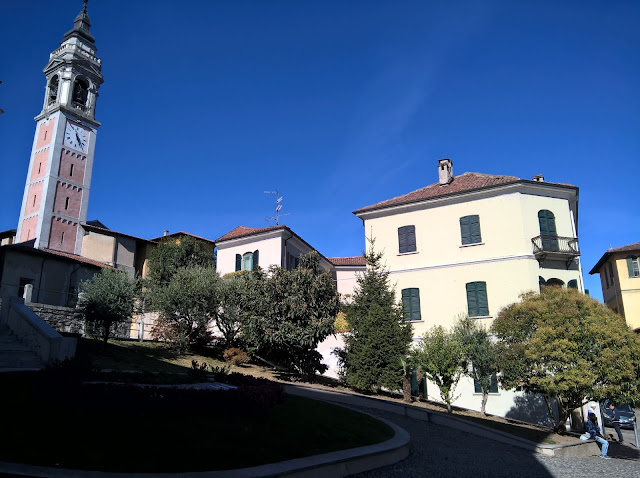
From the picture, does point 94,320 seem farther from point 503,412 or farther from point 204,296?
point 503,412

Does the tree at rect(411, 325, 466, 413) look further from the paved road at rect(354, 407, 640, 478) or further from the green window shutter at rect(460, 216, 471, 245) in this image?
the green window shutter at rect(460, 216, 471, 245)

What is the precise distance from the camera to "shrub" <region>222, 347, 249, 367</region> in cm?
2138

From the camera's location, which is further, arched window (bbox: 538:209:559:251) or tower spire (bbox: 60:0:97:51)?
tower spire (bbox: 60:0:97:51)

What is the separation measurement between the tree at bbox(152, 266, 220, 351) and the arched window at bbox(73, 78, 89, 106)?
30.8m

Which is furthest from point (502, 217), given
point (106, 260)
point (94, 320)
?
point (106, 260)

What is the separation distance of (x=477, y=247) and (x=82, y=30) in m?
45.1

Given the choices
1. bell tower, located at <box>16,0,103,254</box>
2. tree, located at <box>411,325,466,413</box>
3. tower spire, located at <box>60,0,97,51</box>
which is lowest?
tree, located at <box>411,325,466,413</box>

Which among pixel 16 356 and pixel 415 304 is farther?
pixel 415 304

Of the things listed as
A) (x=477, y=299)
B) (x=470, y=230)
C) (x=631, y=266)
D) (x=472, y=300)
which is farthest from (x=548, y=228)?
(x=631, y=266)

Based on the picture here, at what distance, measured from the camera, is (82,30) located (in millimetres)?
48375

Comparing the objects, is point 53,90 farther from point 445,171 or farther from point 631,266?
point 631,266

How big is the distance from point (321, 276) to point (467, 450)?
10762 millimetres

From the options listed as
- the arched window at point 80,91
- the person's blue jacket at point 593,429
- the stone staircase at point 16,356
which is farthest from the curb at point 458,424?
the arched window at point 80,91

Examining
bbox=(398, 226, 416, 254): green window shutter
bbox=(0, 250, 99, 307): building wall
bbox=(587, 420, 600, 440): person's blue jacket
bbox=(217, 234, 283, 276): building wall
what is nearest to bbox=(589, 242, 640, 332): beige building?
bbox=(398, 226, 416, 254): green window shutter
